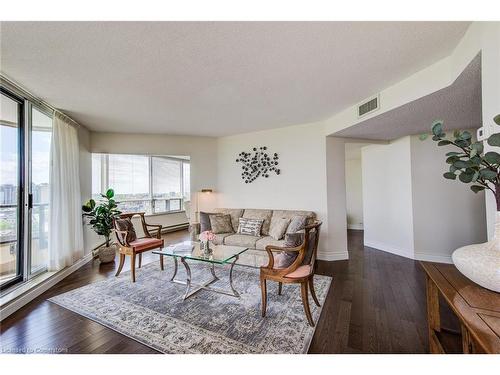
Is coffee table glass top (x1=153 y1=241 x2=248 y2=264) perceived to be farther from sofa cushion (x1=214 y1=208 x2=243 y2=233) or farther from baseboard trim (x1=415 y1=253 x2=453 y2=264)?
baseboard trim (x1=415 y1=253 x2=453 y2=264)

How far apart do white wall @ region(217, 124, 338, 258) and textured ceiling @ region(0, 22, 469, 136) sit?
0.93 meters

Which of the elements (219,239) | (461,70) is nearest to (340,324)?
(219,239)

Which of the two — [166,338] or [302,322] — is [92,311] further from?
[302,322]

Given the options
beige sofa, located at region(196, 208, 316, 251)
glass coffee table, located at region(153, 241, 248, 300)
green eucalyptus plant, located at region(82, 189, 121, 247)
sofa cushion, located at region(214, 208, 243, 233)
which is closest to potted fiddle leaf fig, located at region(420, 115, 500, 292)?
glass coffee table, located at region(153, 241, 248, 300)

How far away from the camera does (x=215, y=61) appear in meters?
1.95

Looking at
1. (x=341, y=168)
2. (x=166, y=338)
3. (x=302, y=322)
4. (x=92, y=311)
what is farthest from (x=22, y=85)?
(x=341, y=168)

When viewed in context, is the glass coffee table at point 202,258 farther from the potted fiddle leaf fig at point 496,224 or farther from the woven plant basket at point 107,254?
the potted fiddle leaf fig at point 496,224

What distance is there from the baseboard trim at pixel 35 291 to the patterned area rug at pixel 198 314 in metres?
0.26

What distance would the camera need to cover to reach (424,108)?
8.30ft

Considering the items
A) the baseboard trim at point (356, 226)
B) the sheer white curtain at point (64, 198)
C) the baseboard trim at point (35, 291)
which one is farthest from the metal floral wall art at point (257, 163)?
the baseboard trim at point (356, 226)

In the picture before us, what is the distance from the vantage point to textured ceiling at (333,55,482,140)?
1979 mm
